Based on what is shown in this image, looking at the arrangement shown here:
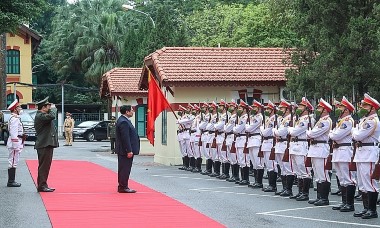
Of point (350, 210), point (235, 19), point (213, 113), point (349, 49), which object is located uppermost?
point (235, 19)

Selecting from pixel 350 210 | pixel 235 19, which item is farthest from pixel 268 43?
pixel 350 210

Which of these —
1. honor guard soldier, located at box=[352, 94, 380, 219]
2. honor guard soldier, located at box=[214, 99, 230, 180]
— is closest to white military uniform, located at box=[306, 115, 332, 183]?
honor guard soldier, located at box=[352, 94, 380, 219]

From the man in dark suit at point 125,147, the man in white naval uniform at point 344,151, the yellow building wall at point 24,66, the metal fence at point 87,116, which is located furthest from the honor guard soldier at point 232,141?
the metal fence at point 87,116

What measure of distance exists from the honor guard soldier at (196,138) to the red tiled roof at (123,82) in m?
13.2

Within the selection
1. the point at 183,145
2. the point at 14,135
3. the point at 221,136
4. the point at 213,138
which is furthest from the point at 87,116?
the point at 14,135

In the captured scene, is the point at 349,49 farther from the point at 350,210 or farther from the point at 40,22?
the point at 40,22

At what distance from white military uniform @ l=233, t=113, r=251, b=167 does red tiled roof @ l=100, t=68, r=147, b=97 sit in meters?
18.3

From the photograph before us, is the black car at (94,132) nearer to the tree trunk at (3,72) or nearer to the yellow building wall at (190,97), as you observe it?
the tree trunk at (3,72)

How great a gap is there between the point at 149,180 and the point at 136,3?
59973 mm

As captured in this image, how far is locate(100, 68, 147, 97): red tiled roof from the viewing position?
41.0 m

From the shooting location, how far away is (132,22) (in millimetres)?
71375

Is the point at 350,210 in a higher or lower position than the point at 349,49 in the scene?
lower

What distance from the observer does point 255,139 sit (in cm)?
2138

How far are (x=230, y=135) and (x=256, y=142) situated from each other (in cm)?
266
